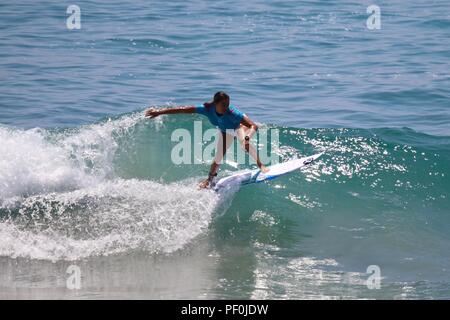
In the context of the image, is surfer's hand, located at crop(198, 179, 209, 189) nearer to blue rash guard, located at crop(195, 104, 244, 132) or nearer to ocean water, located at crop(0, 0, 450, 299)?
ocean water, located at crop(0, 0, 450, 299)

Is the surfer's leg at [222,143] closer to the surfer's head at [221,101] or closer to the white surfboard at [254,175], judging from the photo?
the white surfboard at [254,175]

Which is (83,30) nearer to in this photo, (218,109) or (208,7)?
(208,7)

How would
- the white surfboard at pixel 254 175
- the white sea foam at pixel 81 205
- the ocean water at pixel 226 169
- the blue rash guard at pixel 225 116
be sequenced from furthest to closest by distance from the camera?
the white surfboard at pixel 254 175 → the blue rash guard at pixel 225 116 → the white sea foam at pixel 81 205 → the ocean water at pixel 226 169

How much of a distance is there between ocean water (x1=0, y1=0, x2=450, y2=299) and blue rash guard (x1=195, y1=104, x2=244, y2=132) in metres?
0.96

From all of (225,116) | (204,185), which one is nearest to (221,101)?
(225,116)

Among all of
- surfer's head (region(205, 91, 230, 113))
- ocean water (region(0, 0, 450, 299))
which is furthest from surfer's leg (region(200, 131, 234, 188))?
surfer's head (region(205, 91, 230, 113))

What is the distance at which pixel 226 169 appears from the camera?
39.9 ft

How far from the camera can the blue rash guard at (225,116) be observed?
1006cm

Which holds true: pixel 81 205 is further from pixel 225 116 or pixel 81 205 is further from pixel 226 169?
pixel 226 169

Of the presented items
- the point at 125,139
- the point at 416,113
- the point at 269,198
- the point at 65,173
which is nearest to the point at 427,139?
the point at 416,113

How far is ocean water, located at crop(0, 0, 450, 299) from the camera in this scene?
902 cm

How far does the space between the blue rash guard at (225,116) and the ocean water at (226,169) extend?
958mm

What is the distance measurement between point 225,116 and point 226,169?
7.13 feet

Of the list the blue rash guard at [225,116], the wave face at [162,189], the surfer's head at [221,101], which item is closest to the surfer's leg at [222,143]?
the blue rash guard at [225,116]
